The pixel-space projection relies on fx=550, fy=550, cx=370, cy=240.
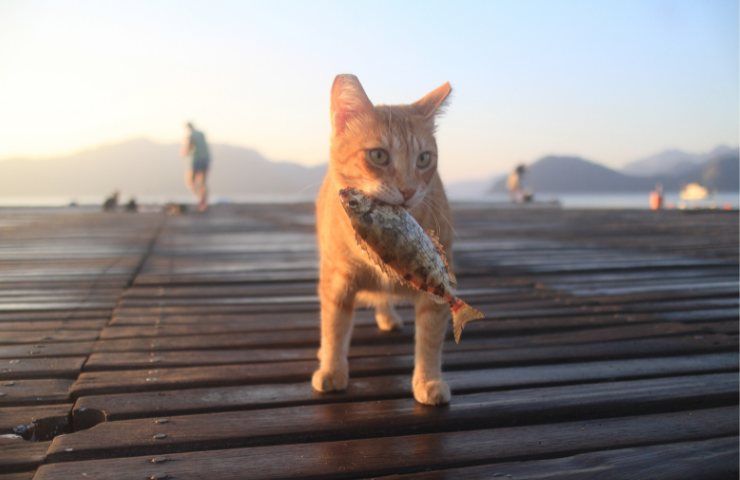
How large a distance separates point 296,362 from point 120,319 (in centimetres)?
129

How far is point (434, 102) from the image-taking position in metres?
2.71

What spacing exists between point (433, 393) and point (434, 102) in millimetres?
1392

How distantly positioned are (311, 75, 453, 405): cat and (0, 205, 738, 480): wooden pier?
0.16 metres

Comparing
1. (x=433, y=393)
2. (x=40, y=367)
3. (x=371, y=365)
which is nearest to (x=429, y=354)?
(x=433, y=393)

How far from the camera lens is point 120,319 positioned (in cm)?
331

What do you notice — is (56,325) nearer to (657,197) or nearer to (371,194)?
(371,194)

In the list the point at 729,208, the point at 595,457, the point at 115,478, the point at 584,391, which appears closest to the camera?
the point at 115,478

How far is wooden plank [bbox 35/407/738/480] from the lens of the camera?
1708 millimetres

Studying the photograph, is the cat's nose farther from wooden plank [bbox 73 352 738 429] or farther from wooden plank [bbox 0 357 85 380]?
wooden plank [bbox 0 357 85 380]

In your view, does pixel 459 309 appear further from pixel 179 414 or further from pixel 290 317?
pixel 290 317

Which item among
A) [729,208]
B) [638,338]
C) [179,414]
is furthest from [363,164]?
[729,208]

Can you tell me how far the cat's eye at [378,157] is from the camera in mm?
2361

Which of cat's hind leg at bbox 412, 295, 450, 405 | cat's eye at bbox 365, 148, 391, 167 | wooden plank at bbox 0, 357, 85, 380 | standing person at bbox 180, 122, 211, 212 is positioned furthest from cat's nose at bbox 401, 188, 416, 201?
standing person at bbox 180, 122, 211, 212

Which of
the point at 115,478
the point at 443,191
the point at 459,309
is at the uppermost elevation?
the point at 443,191
